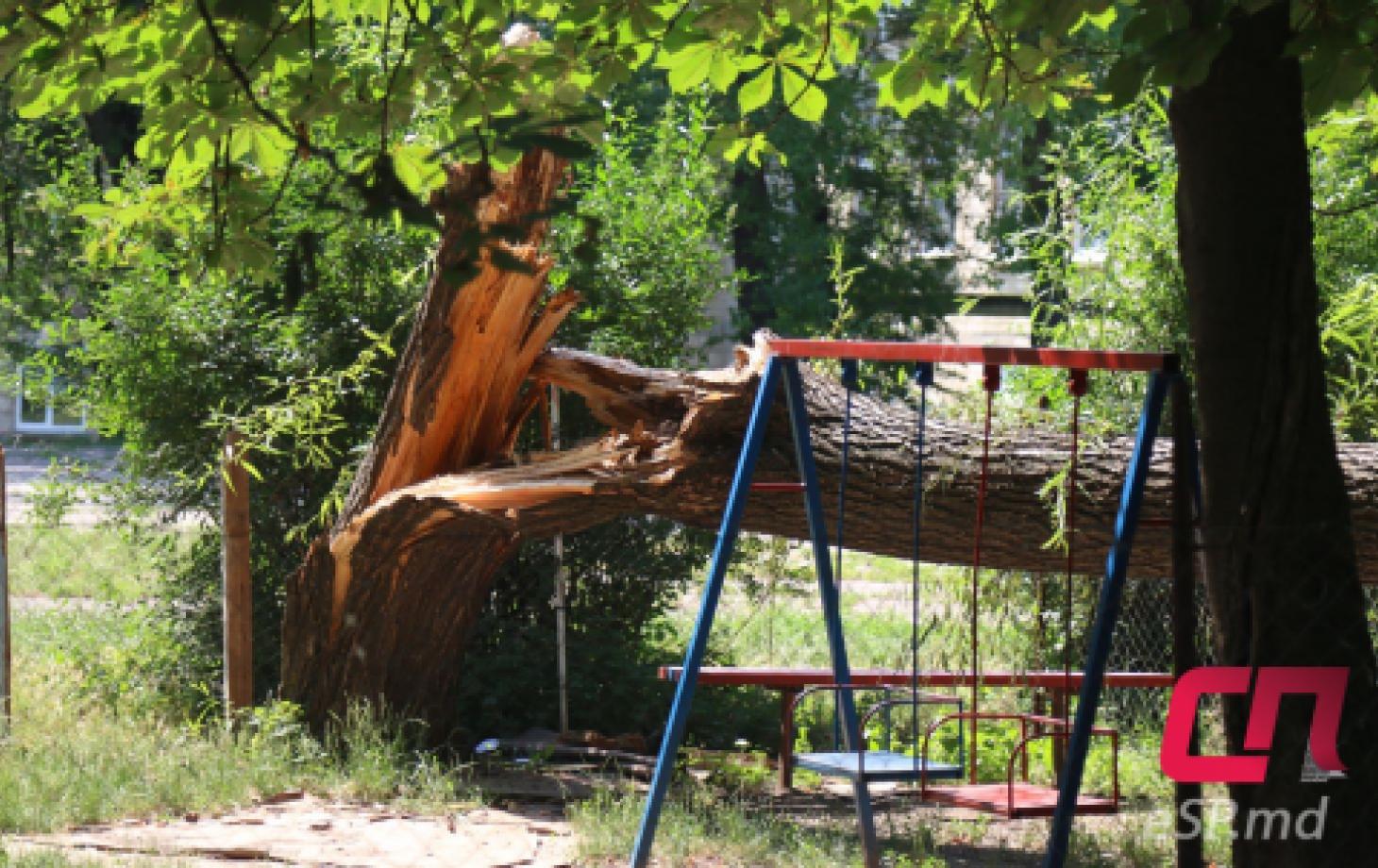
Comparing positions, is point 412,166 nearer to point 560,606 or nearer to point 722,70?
point 722,70

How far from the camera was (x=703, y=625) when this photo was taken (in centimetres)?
618

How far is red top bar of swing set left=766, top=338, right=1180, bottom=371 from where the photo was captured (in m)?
5.20

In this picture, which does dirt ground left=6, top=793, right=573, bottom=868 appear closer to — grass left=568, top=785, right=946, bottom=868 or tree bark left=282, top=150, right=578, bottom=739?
grass left=568, top=785, right=946, bottom=868

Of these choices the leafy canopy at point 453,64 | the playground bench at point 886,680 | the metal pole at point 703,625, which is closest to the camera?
the leafy canopy at point 453,64

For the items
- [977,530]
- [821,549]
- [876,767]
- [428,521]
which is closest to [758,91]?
[977,530]

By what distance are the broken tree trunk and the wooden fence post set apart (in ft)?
0.80

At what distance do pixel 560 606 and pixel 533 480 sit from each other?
1327mm

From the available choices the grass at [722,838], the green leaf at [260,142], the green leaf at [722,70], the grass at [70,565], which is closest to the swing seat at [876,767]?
the grass at [722,838]

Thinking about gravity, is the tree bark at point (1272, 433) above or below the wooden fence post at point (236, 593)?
above

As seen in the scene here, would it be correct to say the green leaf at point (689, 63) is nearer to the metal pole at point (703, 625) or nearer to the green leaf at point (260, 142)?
the green leaf at point (260, 142)

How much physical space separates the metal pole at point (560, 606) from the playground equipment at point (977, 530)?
2245 millimetres

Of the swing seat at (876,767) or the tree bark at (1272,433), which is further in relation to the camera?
the swing seat at (876,767)

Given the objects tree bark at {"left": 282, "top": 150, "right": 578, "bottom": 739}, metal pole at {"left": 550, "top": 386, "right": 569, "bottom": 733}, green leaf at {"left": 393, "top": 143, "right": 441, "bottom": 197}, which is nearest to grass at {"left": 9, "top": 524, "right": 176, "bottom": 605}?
metal pole at {"left": 550, "top": 386, "right": 569, "bottom": 733}

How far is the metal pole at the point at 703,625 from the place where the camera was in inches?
238
